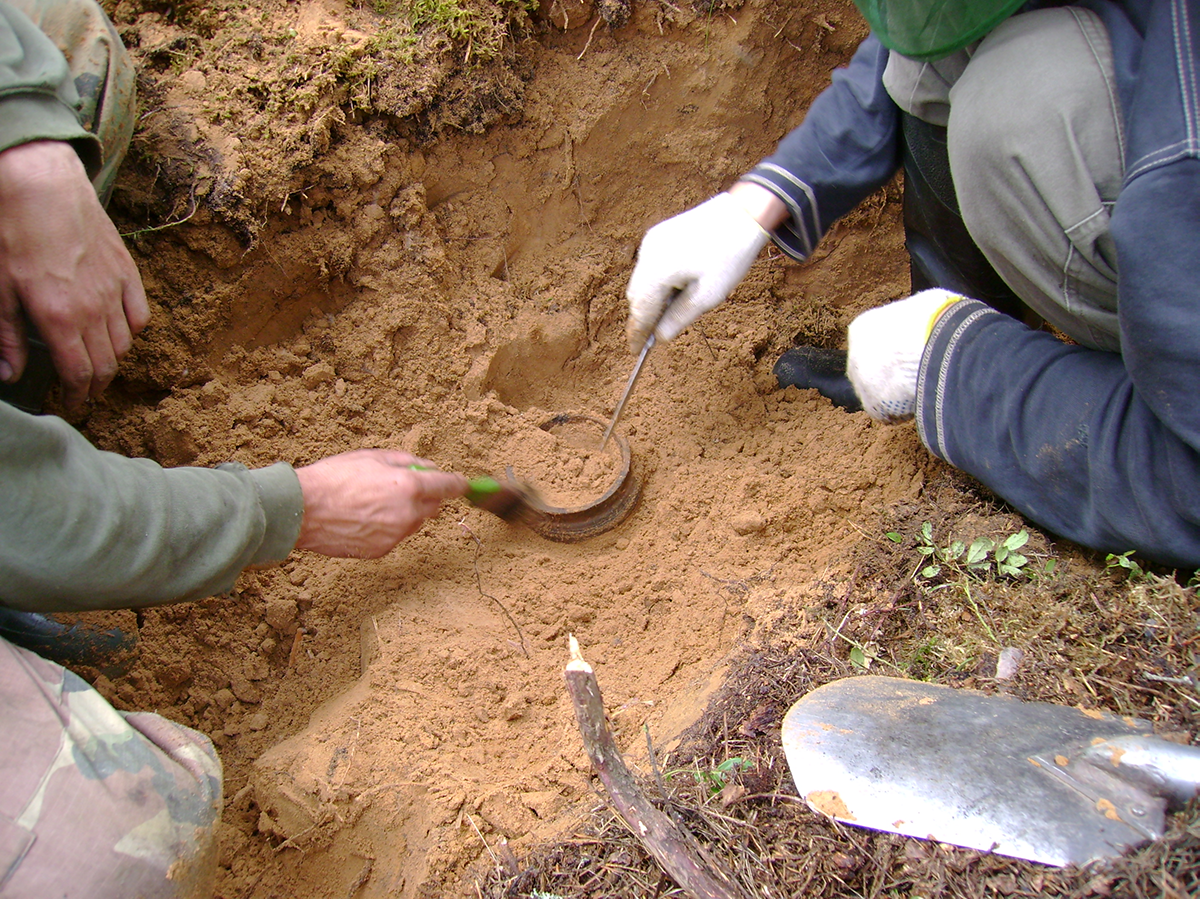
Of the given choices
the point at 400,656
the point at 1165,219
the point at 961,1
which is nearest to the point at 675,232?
the point at 961,1

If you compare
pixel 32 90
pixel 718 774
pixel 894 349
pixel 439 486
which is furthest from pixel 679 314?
pixel 32 90

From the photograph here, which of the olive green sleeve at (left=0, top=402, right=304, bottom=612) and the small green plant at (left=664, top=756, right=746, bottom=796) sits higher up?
the olive green sleeve at (left=0, top=402, right=304, bottom=612)

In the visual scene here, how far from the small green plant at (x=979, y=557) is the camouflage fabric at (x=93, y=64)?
7.71ft

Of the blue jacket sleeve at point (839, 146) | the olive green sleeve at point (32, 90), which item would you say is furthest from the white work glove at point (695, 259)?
the olive green sleeve at point (32, 90)

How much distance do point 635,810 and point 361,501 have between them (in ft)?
3.21

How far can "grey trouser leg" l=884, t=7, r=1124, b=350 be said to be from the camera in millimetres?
1454

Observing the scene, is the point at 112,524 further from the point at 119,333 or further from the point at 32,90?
the point at 32,90

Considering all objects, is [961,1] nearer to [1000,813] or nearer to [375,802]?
[1000,813]

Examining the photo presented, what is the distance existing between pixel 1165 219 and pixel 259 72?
2460 millimetres

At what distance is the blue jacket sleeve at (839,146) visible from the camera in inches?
78.5

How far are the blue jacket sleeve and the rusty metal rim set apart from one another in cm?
95

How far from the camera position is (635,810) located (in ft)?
4.43

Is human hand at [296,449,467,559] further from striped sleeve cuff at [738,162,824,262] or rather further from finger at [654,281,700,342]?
striped sleeve cuff at [738,162,824,262]

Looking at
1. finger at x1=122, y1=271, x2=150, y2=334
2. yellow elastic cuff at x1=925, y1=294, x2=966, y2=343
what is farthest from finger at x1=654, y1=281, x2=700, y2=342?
finger at x1=122, y1=271, x2=150, y2=334
